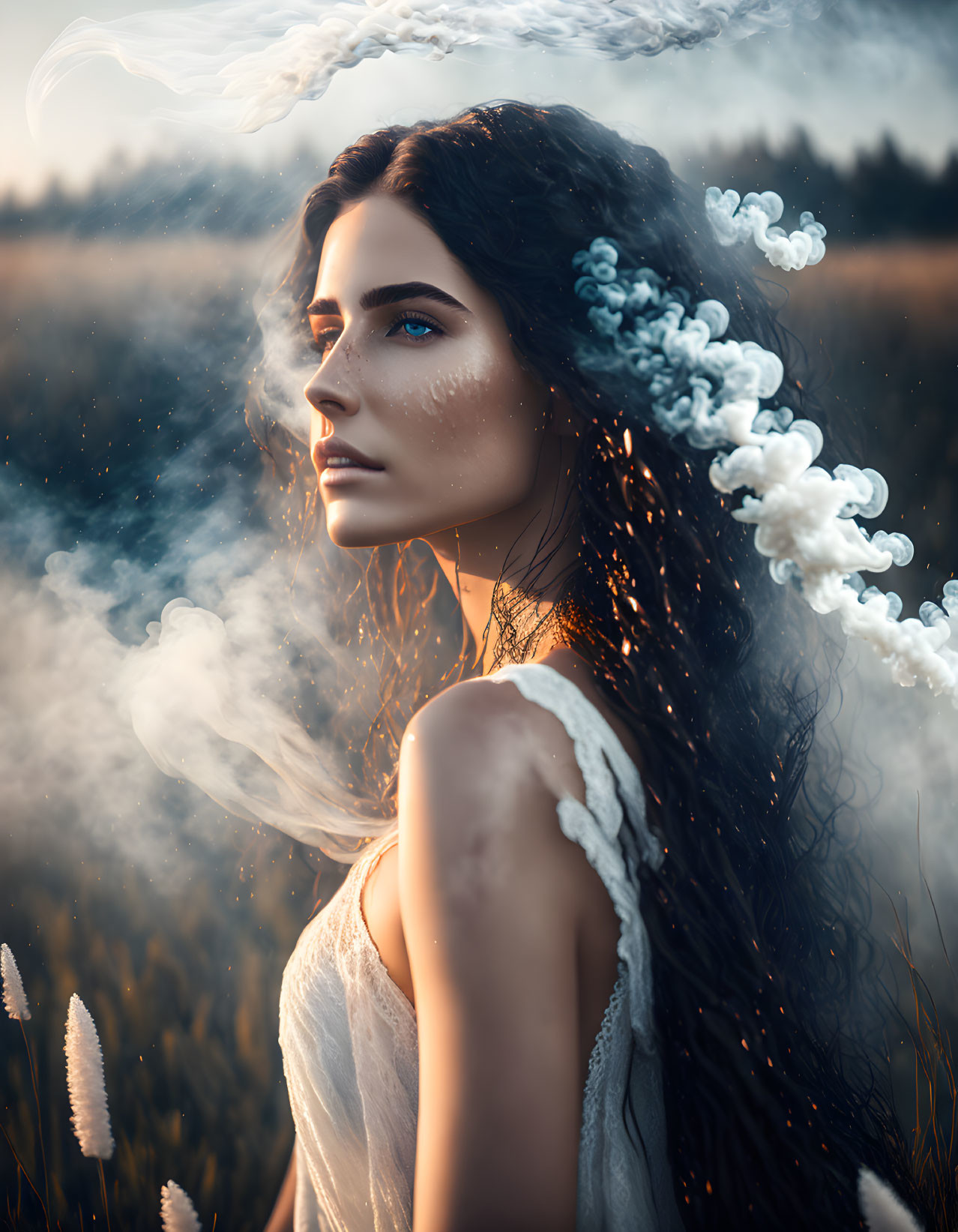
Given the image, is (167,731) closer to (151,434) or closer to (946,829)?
(151,434)

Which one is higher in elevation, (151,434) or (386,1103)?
(151,434)

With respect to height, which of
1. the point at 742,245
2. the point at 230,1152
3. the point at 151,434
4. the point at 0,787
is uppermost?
the point at 742,245

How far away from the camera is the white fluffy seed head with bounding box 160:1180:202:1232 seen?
95 centimetres

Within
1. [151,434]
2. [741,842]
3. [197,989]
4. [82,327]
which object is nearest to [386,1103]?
[741,842]

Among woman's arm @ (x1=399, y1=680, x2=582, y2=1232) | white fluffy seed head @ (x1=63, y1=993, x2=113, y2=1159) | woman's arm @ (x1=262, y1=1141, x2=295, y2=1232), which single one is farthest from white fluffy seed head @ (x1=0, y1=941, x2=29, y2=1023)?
woman's arm @ (x1=399, y1=680, x2=582, y2=1232)

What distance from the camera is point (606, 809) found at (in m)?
0.59

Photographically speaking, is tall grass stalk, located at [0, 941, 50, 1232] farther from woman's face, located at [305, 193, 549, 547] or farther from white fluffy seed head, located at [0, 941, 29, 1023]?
woman's face, located at [305, 193, 549, 547]

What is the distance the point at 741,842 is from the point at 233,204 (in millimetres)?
963

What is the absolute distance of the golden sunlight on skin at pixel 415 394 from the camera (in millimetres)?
710

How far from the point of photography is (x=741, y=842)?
70 centimetres

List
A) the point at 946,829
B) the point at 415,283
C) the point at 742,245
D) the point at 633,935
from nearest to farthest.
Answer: the point at 633,935
the point at 415,283
the point at 742,245
the point at 946,829

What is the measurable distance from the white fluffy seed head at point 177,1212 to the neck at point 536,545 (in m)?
0.75

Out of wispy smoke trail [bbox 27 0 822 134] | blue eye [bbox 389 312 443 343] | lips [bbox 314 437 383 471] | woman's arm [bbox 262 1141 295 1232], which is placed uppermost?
wispy smoke trail [bbox 27 0 822 134]

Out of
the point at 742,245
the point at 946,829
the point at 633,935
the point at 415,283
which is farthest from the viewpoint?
the point at 946,829
